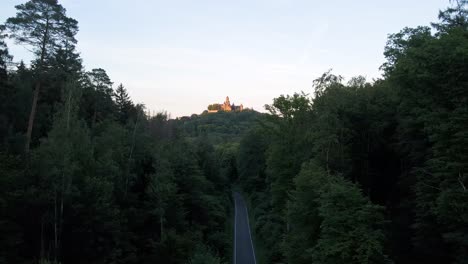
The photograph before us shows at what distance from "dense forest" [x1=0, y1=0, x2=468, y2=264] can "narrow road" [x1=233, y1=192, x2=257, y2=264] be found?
1098 mm

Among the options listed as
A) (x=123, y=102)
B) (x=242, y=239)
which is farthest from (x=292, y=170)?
(x=123, y=102)

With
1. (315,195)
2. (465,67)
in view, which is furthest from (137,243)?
(465,67)

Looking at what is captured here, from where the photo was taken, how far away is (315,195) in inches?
898

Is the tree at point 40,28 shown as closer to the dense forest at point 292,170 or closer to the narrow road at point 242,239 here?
the dense forest at point 292,170

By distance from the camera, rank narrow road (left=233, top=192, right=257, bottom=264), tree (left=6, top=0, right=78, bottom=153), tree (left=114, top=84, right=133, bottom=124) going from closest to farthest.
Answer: tree (left=6, top=0, right=78, bottom=153)
narrow road (left=233, top=192, right=257, bottom=264)
tree (left=114, top=84, right=133, bottom=124)

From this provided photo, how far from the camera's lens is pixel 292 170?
109 feet

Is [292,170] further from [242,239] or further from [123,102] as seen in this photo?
[123,102]

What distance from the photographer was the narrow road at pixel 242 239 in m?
38.3

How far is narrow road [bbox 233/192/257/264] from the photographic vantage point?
38344 millimetres

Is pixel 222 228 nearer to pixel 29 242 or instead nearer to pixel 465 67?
pixel 29 242

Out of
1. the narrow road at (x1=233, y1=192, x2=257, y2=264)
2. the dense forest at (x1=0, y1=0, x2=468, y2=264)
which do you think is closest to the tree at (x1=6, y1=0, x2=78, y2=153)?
the dense forest at (x1=0, y1=0, x2=468, y2=264)

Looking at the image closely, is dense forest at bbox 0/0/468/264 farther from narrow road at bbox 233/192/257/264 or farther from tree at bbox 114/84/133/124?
tree at bbox 114/84/133/124

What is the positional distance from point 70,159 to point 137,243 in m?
11.6

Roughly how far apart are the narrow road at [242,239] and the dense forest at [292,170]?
110 cm
